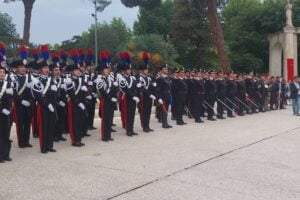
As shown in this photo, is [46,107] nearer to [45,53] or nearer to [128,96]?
[45,53]

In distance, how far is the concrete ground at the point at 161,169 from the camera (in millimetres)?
6309

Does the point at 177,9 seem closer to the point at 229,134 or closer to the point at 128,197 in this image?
the point at 229,134

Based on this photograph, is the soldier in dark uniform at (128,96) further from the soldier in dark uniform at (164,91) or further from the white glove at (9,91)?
the white glove at (9,91)

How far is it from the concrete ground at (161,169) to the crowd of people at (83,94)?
1.58 ft

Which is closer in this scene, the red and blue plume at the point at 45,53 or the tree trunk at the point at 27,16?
the red and blue plume at the point at 45,53

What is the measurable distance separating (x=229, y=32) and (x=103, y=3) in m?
12.7

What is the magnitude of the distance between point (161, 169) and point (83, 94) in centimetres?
303

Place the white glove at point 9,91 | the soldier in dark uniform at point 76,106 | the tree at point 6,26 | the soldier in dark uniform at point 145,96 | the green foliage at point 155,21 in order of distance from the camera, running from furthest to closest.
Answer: the tree at point 6,26 → the green foliage at point 155,21 → the soldier in dark uniform at point 145,96 → the soldier in dark uniform at point 76,106 → the white glove at point 9,91

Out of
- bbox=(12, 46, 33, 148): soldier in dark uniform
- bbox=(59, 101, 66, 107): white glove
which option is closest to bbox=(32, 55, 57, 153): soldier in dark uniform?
bbox=(12, 46, 33, 148): soldier in dark uniform

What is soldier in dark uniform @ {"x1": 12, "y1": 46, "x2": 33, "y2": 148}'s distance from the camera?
8.98 m

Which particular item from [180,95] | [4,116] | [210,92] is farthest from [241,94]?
[4,116]

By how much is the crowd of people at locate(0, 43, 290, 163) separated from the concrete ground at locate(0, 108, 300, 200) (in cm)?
48

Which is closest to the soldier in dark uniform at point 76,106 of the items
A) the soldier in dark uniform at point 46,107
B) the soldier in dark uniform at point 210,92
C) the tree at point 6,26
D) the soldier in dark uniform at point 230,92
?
the soldier in dark uniform at point 46,107

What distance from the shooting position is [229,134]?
39.2 ft
